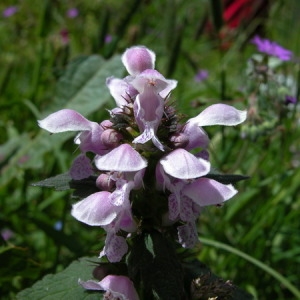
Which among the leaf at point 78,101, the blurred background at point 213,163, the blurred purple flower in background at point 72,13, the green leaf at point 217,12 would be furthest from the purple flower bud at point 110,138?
the blurred purple flower in background at point 72,13

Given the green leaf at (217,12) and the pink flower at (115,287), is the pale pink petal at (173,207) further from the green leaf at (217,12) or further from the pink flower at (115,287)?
the green leaf at (217,12)

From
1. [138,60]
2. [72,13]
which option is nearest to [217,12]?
[138,60]

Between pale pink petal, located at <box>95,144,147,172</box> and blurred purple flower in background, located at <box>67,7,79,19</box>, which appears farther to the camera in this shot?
blurred purple flower in background, located at <box>67,7,79,19</box>

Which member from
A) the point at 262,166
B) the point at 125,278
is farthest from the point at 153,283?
the point at 262,166

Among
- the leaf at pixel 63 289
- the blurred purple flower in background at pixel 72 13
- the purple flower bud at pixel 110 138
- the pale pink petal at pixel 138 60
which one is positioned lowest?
the blurred purple flower in background at pixel 72 13

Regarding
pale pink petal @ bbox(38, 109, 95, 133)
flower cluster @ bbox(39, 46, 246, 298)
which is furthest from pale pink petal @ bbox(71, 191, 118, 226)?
pale pink petal @ bbox(38, 109, 95, 133)

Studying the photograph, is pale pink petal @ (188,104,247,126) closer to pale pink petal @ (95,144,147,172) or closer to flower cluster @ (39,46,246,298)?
flower cluster @ (39,46,246,298)

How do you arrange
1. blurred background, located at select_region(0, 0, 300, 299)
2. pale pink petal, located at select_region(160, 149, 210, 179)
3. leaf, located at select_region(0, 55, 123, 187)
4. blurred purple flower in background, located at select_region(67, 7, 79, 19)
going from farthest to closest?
blurred purple flower in background, located at select_region(67, 7, 79, 19)
leaf, located at select_region(0, 55, 123, 187)
blurred background, located at select_region(0, 0, 300, 299)
pale pink petal, located at select_region(160, 149, 210, 179)
